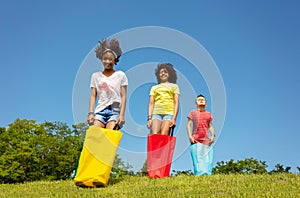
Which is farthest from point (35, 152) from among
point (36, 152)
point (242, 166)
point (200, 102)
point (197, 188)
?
point (197, 188)

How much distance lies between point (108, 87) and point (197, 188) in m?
2.45

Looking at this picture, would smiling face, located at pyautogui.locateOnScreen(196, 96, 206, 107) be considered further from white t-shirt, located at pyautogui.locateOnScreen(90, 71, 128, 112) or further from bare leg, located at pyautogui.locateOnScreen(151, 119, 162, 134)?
white t-shirt, located at pyautogui.locateOnScreen(90, 71, 128, 112)

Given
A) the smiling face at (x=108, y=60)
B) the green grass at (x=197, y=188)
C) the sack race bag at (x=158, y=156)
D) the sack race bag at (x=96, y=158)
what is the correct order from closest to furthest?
the green grass at (x=197, y=188) < the sack race bag at (x=96, y=158) < the smiling face at (x=108, y=60) < the sack race bag at (x=158, y=156)

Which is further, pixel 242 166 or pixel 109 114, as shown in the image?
pixel 242 166

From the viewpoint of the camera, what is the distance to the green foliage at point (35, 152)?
91.0 feet

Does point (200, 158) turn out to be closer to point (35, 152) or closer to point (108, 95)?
point (108, 95)

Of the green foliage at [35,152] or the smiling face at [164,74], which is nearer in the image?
the smiling face at [164,74]

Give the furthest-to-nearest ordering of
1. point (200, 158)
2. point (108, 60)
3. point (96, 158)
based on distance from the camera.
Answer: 1. point (200, 158)
2. point (108, 60)
3. point (96, 158)

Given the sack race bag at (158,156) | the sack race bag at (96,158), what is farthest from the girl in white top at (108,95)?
the sack race bag at (158,156)

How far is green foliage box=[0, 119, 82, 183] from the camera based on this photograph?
27734 millimetres

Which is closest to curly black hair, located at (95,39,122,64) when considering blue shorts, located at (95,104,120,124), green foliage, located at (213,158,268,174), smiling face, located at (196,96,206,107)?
blue shorts, located at (95,104,120,124)

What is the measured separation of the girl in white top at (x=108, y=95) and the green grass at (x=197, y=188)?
1.25 metres

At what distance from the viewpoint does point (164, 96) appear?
823 cm

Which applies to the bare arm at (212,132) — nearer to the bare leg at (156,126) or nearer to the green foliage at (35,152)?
the bare leg at (156,126)
